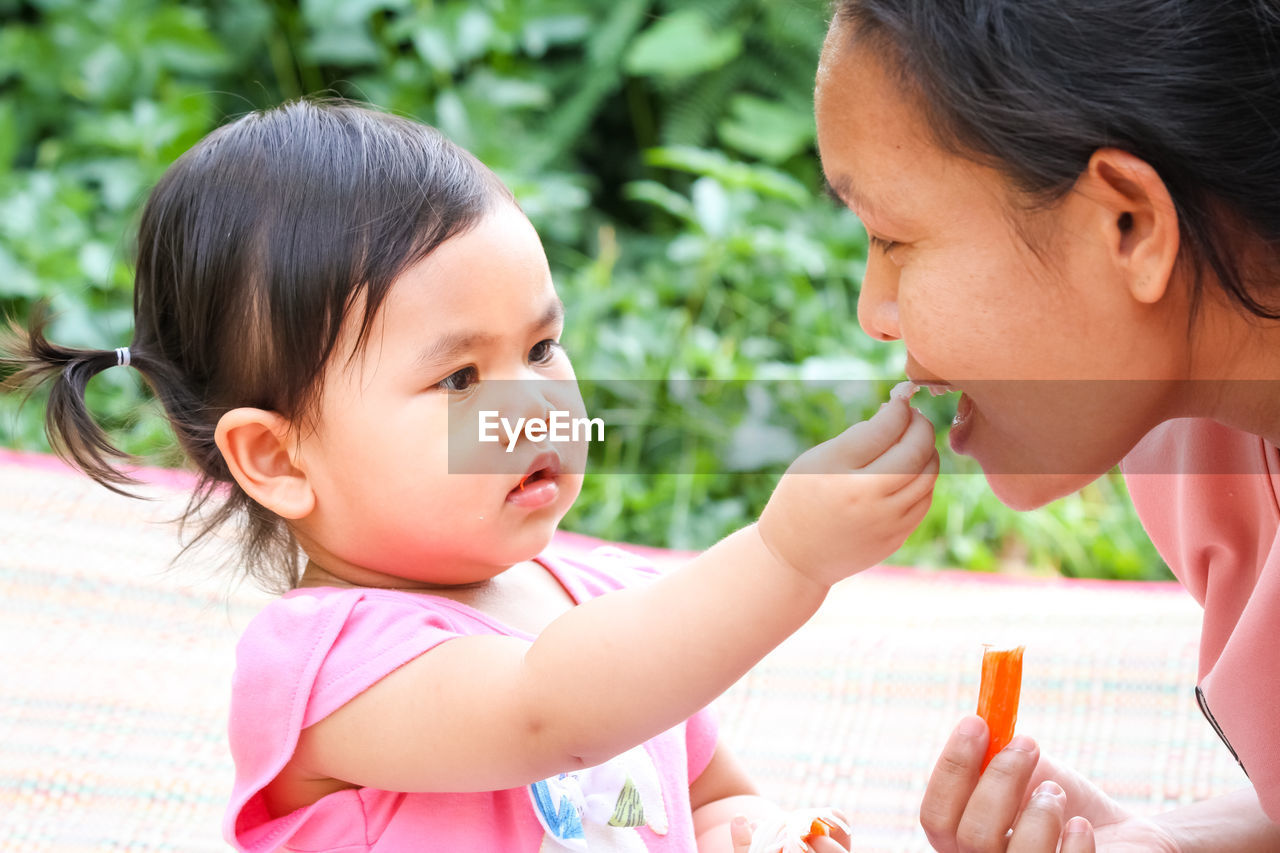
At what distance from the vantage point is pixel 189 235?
1239mm

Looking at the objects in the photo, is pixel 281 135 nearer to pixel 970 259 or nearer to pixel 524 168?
pixel 970 259

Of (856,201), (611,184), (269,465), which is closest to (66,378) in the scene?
(269,465)

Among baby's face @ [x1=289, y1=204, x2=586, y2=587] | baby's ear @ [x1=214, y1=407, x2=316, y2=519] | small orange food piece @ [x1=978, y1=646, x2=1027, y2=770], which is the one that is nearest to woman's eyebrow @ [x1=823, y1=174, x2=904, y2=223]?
baby's face @ [x1=289, y1=204, x2=586, y2=587]

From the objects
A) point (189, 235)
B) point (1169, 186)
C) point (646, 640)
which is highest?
point (1169, 186)

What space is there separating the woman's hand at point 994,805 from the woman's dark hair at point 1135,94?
45 cm

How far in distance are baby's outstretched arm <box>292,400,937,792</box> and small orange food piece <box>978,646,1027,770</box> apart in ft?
0.89

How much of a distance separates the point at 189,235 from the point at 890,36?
0.63m

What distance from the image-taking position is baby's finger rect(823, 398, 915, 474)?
1.00 metres

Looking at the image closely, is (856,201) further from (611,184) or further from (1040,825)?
(611,184)

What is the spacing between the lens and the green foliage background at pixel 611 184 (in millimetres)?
2809

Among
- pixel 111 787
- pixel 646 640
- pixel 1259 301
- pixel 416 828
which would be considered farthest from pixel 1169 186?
pixel 111 787

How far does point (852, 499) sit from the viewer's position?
971 mm

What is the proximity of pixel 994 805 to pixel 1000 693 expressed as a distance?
0.32 ft
